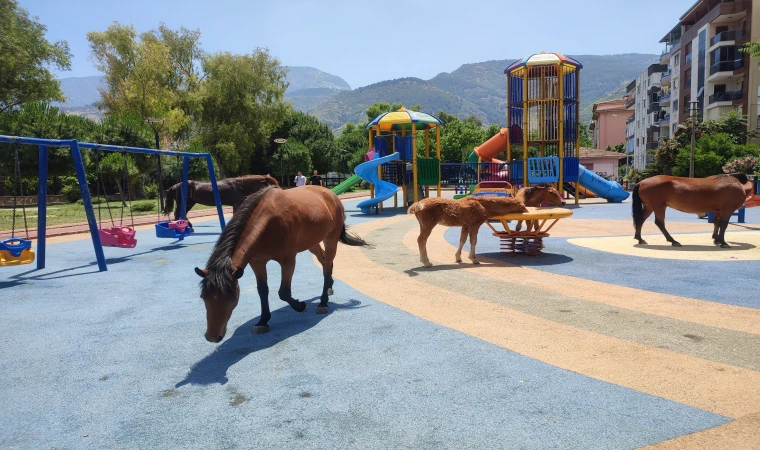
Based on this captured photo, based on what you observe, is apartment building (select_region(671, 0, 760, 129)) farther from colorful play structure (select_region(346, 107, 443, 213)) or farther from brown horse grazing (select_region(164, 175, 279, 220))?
brown horse grazing (select_region(164, 175, 279, 220))

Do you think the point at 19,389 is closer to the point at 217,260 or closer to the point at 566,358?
the point at 217,260

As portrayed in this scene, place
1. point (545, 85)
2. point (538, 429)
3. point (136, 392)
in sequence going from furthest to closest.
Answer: point (545, 85) < point (136, 392) < point (538, 429)

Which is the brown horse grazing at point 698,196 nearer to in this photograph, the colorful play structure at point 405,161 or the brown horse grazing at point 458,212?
the brown horse grazing at point 458,212

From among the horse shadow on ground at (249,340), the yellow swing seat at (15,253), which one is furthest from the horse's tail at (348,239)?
the yellow swing seat at (15,253)

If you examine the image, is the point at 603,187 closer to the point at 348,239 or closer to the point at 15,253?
the point at 348,239

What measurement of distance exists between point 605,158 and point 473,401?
243 ft

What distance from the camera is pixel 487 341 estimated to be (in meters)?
5.07

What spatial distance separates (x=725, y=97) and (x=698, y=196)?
4347 centimetres

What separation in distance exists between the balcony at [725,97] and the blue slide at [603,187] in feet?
87.0

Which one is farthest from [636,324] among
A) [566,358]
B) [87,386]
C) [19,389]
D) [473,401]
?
[19,389]

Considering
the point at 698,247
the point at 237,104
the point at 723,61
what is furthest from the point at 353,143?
the point at 698,247

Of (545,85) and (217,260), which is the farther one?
(545,85)

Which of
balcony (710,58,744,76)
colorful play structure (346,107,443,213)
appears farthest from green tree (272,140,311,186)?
balcony (710,58,744,76)

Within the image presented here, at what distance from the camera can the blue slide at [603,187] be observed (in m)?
26.5
